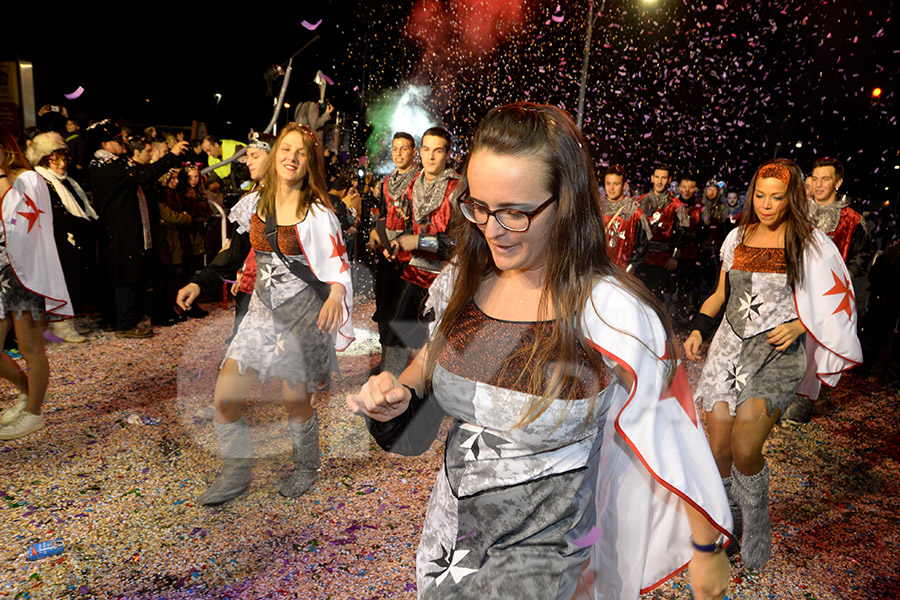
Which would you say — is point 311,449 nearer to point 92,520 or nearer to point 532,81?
point 92,520

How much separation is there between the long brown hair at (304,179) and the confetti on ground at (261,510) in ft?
5.95

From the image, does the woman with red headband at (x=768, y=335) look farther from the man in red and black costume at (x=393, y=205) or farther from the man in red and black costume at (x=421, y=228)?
the man in red and black costume at (x=393, y=205)

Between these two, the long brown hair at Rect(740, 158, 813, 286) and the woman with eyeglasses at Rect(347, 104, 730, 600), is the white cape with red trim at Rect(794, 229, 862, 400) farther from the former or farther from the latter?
the woman with eyeglasses at Rect(347, 104, 730, 600)

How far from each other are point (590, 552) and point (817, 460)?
4.31m

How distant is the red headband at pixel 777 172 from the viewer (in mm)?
3090

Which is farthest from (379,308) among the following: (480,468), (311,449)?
(480,468)

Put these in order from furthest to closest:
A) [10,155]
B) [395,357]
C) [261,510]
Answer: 1. [395,357]
2. [10,155]
3. [261,510]

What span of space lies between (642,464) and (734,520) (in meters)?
2.37

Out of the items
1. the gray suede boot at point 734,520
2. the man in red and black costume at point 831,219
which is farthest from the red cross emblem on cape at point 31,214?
the man in red and black costume at point 831,219

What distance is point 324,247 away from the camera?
11.3ft

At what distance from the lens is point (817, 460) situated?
4.89 metres

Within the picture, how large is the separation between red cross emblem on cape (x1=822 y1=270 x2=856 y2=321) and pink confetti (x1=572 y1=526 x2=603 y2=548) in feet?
7.31

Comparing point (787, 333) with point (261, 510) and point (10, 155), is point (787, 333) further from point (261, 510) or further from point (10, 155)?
point (10, 155)


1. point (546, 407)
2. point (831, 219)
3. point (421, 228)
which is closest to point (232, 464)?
point (421, 228)
